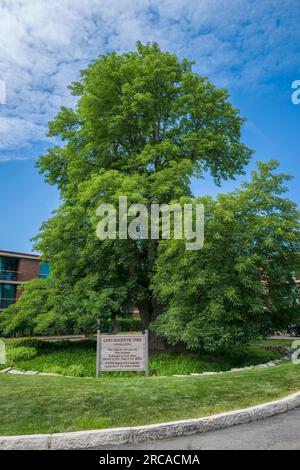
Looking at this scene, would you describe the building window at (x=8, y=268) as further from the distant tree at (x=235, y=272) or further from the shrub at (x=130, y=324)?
the distant tree at (x=235, y=272)

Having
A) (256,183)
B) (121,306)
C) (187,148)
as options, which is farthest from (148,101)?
(121,306)

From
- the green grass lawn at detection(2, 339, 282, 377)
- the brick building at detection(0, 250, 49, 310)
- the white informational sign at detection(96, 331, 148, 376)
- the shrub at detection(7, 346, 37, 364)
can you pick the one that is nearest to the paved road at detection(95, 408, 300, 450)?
the white informational sign at detection(96, 331, 148, 376)

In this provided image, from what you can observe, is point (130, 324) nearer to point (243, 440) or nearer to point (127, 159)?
point (127, 159)

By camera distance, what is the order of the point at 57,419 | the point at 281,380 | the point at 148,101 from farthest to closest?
the point at 148,101 → the point at 281,380 → the point at 57,419

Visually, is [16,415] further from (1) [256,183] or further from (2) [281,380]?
(1) [256,183]

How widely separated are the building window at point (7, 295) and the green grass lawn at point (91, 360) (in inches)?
898

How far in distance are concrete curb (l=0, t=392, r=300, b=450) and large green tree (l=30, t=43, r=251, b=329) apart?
10711mm

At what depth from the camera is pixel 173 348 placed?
17.3 metres

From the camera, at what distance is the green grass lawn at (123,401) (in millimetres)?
5371

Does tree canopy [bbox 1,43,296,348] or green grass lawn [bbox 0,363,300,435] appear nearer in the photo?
green grass lawn [bbox 0,363,300,435]

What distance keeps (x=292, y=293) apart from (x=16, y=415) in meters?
11.7

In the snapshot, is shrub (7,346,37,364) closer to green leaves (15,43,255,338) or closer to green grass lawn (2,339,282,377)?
green grass lawn (2,339,282,377)

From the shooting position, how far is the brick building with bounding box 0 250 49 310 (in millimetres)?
41972

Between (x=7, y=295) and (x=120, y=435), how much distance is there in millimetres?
40459
